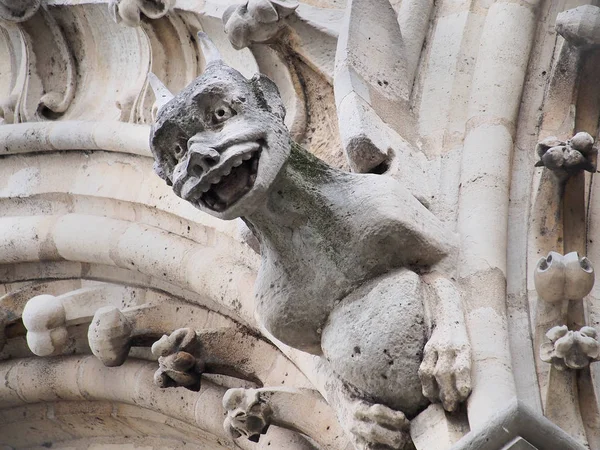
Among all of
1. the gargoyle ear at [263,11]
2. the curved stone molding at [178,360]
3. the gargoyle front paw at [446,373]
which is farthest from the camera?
the gargoyle ear at [263,11]

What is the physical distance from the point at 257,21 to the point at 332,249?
89 centimetres

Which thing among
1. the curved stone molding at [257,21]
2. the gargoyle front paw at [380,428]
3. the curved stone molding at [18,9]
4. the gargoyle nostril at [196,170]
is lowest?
the gargoyle front paw at [380,428]

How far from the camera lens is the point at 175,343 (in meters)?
3.39

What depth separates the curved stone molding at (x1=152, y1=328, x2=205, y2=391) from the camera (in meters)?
3.37

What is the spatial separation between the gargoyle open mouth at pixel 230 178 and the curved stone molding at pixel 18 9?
5.91 feet

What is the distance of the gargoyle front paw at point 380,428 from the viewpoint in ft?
8.63

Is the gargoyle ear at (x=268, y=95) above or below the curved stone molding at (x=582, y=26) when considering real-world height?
below

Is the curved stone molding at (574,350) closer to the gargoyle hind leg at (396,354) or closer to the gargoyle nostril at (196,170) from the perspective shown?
the gargoyle hind leg at (396,354)

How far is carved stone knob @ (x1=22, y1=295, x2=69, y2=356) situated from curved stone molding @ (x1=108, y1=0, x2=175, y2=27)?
0.77 m

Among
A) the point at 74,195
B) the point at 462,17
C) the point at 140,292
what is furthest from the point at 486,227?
the point at 74,195

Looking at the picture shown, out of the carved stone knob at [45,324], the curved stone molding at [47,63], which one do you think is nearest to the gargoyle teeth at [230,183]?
the carved stone knob at [45,324]

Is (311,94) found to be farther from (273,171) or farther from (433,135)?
(273,171)

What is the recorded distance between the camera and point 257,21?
137 inches

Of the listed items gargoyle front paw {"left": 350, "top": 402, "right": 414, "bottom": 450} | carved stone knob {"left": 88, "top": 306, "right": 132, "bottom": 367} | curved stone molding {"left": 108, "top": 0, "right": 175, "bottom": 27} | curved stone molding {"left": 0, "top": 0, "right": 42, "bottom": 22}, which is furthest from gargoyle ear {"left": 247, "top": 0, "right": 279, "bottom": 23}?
gargoyle front paw {"left": 350, "top": 402, "right": 414, "bottom": 450}
